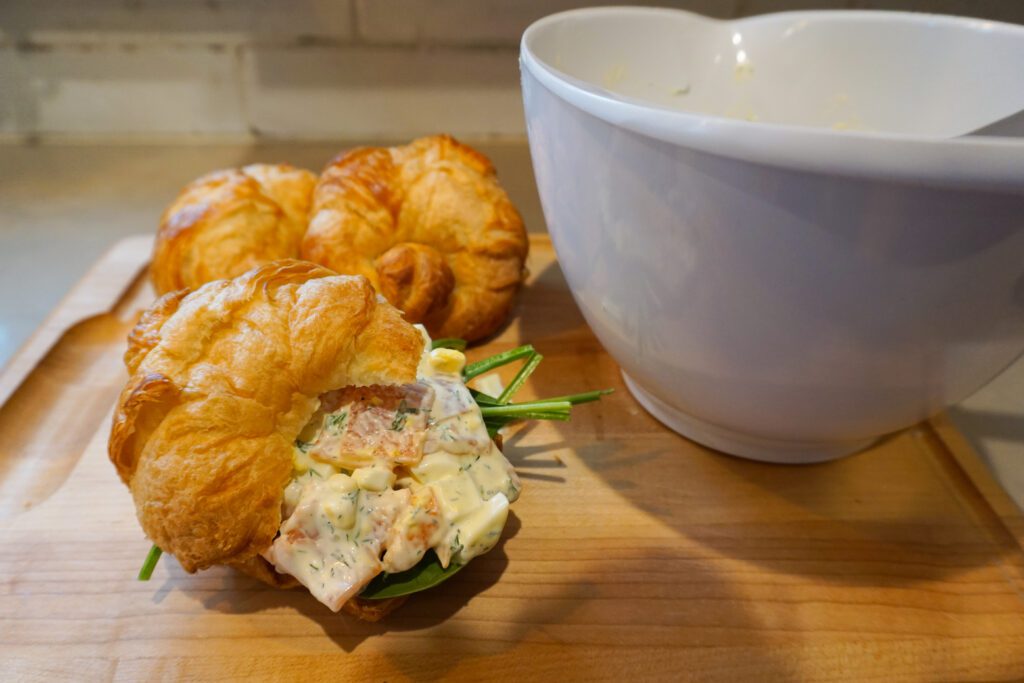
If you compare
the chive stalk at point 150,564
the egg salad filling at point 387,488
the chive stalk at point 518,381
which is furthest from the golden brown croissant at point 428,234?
the chive stalk at point 150,564

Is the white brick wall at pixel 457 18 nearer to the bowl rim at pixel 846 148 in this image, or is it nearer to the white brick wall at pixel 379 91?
the white brick wall at pixel 379 91

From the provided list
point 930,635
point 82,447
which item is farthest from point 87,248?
point 930,635

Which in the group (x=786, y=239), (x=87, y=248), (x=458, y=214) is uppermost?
(x=786, y=239)

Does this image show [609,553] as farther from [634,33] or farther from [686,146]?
[634,33]

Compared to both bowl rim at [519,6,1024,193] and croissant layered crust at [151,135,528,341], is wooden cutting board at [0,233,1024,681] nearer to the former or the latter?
croissant layered crust at [151,135,528,341]

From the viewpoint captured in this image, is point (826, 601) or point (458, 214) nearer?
point (826, 601)

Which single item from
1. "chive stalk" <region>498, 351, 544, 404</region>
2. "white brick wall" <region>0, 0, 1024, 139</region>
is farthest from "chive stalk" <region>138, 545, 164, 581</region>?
"white brick wall" <region>0, 0, 1024, 139</region>

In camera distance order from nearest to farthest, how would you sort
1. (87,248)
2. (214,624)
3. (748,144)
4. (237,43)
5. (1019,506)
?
(748,144) < (214,624) < (1019,506) < (87,248) < (237,43)
